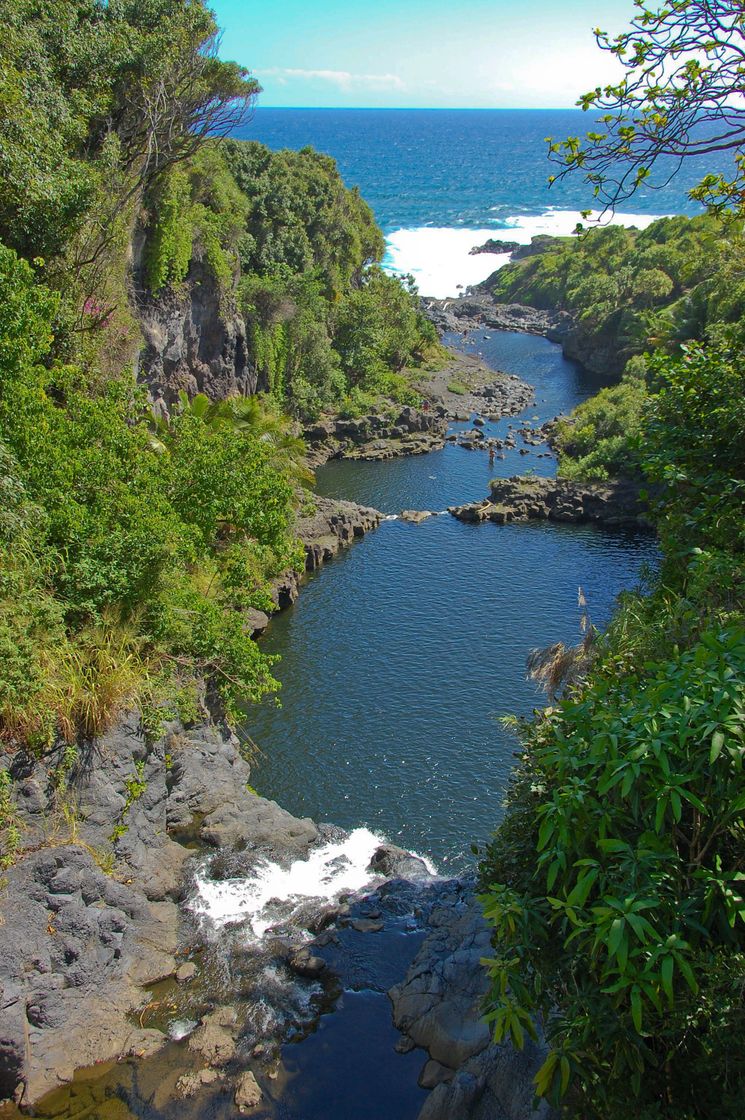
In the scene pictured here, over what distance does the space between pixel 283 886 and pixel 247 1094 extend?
6.06 meters

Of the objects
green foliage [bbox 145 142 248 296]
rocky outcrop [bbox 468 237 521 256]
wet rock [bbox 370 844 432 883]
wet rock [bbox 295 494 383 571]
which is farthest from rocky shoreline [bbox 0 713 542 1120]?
rocky outcrop [bbox 468 237 521 256]

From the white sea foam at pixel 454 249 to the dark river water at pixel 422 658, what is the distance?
75.5m

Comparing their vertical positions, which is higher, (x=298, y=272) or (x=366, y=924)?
(x=298, y=272)

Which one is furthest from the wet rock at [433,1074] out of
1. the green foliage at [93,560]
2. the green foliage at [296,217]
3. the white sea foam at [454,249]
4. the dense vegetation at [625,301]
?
the white sea foam at [454,249]

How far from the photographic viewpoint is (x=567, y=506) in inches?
1893

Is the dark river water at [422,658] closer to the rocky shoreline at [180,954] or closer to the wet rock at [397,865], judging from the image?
the wet rock at [397,865]

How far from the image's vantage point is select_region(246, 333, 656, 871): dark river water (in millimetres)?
25891

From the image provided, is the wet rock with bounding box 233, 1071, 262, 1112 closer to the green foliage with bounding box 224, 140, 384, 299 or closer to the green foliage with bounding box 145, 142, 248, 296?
the green foliage with bounding box 145, 142, 248, 296

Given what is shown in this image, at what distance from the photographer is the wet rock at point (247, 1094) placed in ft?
49.0

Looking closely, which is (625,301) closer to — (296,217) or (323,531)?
(296,217)

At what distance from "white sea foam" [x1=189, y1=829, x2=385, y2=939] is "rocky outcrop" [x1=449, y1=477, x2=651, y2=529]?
2728cm

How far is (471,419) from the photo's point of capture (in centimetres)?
6594

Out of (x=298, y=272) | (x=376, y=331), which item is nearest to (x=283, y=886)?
(x=298, y=272)

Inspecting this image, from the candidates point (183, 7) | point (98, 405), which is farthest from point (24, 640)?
point (183, 7)
